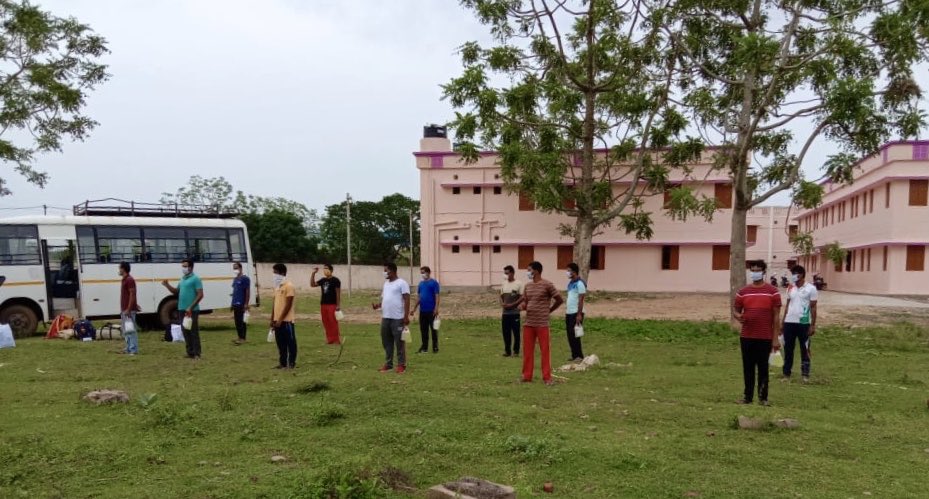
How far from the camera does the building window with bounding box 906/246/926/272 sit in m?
29.6

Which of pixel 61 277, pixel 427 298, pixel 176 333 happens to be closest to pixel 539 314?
pixel 427 298

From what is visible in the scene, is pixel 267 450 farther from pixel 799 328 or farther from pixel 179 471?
pixel 799 328

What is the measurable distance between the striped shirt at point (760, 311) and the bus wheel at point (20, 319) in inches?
588

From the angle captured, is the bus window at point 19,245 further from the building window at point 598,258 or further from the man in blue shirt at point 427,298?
the building window at point 598,258

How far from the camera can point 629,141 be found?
72.7 feet

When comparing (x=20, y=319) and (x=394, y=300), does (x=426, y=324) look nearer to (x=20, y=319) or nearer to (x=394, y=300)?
(x=394, y=300)

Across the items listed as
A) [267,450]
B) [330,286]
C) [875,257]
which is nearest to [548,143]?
[330,286]

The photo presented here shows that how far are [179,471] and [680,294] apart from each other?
93.1 feet

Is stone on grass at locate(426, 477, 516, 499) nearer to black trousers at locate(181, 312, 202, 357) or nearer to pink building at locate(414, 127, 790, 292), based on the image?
black trousers at locate(181, 312, 202, 357)

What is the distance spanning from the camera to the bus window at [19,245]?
50.9 feet

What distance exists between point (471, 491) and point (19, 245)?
15.5m

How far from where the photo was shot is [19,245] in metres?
15.7

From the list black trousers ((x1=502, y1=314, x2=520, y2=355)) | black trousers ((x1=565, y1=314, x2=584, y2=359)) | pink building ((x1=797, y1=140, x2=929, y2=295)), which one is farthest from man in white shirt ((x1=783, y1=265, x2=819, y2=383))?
pink building ((x1=797, y1=140, x2=929, y2=295))

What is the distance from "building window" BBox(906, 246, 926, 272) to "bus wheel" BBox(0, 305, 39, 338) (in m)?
32.3
